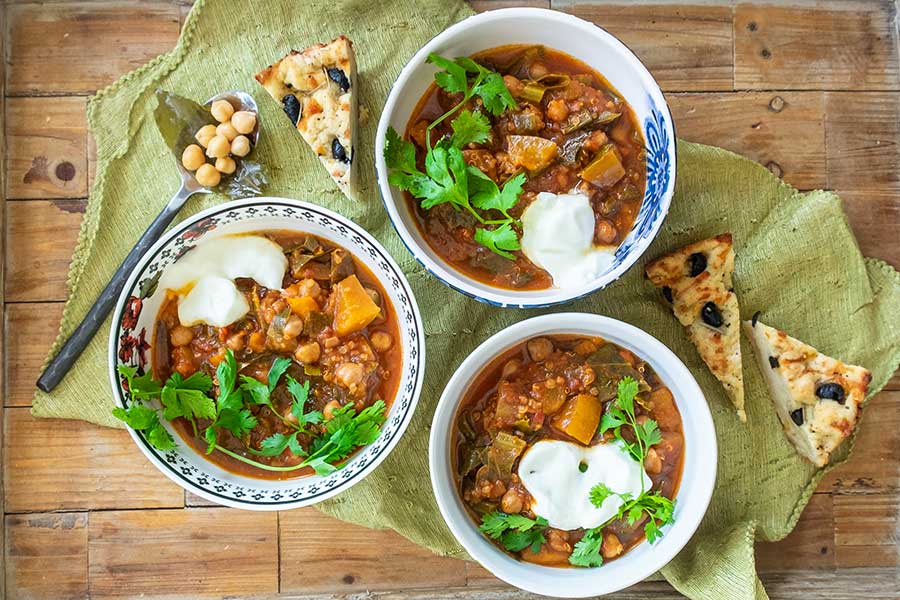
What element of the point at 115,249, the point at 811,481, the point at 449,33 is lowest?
the point at 811,481

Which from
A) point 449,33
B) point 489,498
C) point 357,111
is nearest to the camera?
point 449,33

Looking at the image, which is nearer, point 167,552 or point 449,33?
point 449,33

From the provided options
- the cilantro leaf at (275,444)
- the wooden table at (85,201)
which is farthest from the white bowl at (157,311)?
the wooden table at (85,201)

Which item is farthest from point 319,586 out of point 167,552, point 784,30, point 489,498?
point 784,30

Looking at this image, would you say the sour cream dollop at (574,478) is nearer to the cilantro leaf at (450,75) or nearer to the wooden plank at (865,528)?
the wooden plank at (865,528)

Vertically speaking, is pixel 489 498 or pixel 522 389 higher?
pixel 522 389

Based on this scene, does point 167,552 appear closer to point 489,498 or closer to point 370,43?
point 489,498

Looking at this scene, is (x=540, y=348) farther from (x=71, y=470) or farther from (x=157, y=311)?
(x=71, y=470)
